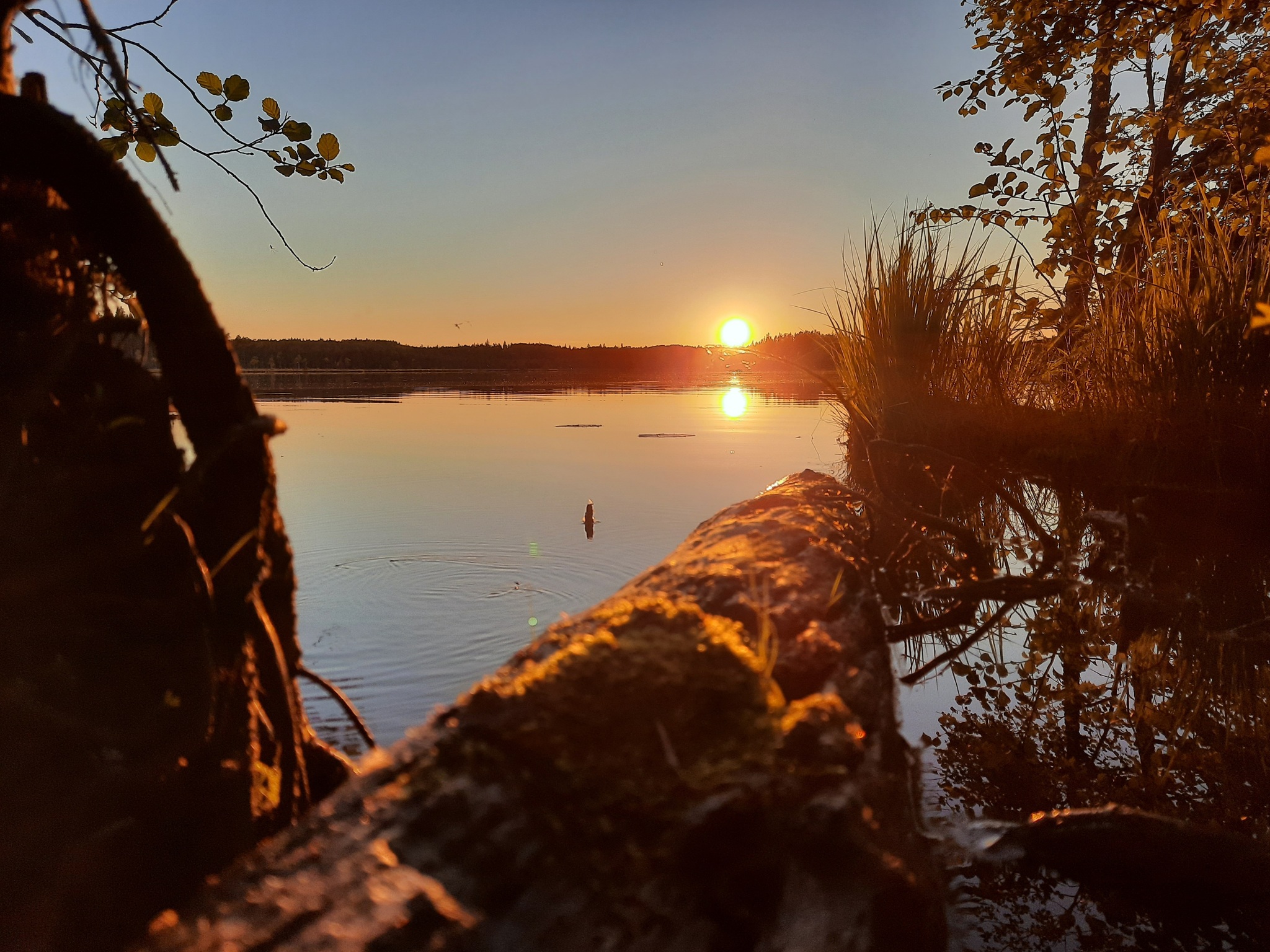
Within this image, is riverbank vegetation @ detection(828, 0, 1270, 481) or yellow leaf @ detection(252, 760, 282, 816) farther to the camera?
riverbank vegetation @ detection(828, 0, 1270, 481)

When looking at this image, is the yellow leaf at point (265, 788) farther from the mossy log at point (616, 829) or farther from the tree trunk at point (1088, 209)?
the tree trunk at point (1088, 209)

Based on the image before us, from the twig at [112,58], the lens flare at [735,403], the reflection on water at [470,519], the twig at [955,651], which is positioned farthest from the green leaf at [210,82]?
the lens flare at [735,403]

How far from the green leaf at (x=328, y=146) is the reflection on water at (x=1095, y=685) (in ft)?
8.44

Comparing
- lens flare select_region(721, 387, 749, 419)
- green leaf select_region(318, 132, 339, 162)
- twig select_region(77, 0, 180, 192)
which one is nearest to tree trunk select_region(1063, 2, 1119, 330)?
green leaf select_region(318, 132, 339, 162)

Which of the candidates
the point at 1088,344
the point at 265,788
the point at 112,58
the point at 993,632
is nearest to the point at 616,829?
the point at 265,788

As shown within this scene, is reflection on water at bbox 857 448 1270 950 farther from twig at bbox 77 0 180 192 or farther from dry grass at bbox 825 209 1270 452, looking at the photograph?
A: twig at bbox 77 0 180 192

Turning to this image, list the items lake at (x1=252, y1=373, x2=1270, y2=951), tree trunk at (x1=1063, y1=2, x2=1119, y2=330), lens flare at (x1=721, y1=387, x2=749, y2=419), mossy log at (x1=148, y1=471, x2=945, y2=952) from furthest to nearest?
1. lens flare at (x1=721, y1=387, x2=749, y2=419)
2. tree trunk at (x1=1063, y1=2, x2=1119, y2=330)
3. lake at (x1=252, y1=373, x2=1270, y2=951)
4. mossy log at (x1=148, y1=471, x2=945, y2=952)

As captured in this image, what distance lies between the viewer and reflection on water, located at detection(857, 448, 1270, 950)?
68.0 inches

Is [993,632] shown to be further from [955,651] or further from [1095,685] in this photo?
[1095,685]

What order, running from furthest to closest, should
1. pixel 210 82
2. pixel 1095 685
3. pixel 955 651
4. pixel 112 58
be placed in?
pixel 955 651 → pixel 1095 685 → pixel 210 82 → pixel 112 58

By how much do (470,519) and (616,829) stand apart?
23.9ft

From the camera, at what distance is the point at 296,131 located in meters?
2.25

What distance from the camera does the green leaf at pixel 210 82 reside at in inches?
83.1

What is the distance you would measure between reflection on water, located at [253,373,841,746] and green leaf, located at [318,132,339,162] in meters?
2.51
